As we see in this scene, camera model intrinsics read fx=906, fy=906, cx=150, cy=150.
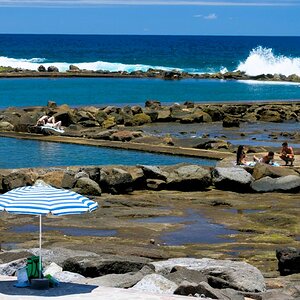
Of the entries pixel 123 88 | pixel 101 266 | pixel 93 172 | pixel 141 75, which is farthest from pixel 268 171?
pixel 141 75

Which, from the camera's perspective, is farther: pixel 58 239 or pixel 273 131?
pixel 273 131

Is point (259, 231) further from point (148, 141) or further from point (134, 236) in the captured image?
point (148, 141)

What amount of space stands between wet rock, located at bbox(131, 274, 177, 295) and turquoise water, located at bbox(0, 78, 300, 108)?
5164 centimetres

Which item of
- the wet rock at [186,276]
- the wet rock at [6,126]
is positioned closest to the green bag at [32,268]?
the wet rock at [186,276]

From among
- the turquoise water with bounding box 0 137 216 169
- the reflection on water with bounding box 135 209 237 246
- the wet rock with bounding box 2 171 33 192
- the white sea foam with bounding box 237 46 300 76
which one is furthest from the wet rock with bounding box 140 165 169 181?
the white sea foam with bounding box 237 46 300 76

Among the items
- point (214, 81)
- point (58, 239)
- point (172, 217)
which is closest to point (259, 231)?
point (172, 217)

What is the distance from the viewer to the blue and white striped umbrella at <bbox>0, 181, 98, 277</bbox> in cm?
1279

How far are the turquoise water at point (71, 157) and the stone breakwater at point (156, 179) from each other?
528cm

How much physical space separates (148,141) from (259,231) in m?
20.7

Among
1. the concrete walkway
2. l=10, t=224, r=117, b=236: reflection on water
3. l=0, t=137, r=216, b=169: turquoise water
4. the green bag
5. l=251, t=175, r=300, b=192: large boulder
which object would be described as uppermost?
the green bag

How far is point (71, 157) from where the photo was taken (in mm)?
37031

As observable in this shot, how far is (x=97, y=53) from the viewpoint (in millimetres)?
178625

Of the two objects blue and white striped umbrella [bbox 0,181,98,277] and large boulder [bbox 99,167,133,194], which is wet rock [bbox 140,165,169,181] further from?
blue and white striped umbrella [bbox 0,181,98,277]

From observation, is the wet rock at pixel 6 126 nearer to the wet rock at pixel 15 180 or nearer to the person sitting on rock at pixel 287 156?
the person sitting on rock at pixel 287 156
